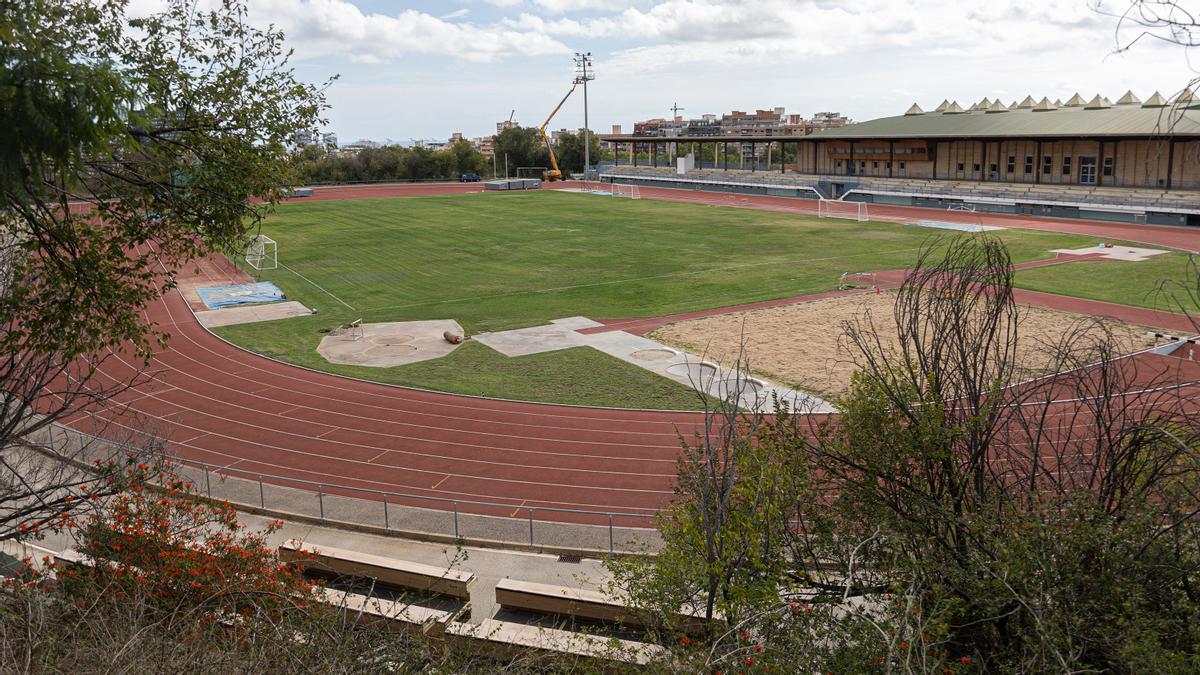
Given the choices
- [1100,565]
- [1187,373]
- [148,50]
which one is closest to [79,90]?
[148,50]

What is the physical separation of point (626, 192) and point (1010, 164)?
1686 inches

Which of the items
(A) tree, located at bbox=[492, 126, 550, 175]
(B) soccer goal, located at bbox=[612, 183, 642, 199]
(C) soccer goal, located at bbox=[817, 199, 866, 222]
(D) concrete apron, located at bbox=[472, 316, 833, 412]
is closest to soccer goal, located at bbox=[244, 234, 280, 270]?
(D) concrete apron, located at bbox=[472, 316, 833, 412]

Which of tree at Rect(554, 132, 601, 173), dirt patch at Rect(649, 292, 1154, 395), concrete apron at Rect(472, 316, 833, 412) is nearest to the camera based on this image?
dirt patch at Rect(649, 292, 1154, 395)

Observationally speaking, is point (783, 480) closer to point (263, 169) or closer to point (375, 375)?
point (263, 169)

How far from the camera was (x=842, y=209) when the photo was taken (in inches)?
3312

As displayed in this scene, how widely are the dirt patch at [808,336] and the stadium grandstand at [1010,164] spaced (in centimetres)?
3051

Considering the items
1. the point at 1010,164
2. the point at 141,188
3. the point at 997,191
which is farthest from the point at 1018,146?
the point at 141,188

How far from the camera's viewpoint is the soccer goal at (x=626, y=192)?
334 feet

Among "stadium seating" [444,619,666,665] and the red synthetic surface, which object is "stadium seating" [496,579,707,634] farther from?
the red synthetic surface

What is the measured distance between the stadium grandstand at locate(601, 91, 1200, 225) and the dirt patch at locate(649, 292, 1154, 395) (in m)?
30.5

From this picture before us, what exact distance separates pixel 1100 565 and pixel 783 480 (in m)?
3.74

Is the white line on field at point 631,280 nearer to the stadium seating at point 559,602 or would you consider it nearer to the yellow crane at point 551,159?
the stadium seating at point 559,602

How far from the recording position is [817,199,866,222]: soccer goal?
7780cm

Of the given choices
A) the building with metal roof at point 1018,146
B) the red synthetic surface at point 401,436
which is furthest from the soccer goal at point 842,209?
the red synthetic surface at point 401,436
